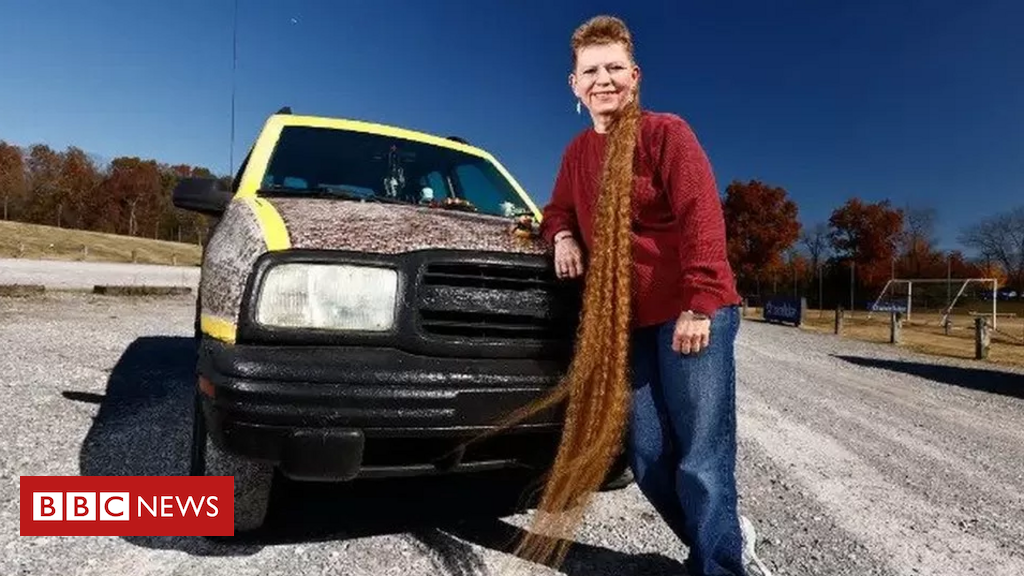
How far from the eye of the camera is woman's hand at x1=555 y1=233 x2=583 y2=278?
222 cm

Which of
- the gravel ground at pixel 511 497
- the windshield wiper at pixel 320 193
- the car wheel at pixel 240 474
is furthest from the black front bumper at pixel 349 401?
the windshield wiper at pixel 320 193

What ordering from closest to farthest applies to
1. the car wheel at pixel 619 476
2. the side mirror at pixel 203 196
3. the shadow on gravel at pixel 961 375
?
1. the car wheel at pixel 619 476
2. the side mirror at pixel 203 196
3. the shadow on gravel at pixel 961 375

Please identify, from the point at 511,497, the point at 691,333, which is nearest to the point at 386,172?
the point at 511,497

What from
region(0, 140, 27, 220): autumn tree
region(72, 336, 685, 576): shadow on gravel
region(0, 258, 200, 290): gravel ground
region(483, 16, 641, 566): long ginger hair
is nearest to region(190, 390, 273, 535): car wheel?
region(72, 336, 685, 576): shadow on gravel

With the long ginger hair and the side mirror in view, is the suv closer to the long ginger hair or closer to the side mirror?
the long ginger hair

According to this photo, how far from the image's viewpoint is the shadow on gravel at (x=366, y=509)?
95.0 inches

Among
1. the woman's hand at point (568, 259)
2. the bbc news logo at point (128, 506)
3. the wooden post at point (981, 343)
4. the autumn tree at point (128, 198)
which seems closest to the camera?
the woman's hand at point (568, 259)

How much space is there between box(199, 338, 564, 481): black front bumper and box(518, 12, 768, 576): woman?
15 centimetres

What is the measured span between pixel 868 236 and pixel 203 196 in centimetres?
7352

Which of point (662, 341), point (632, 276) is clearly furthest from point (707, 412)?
point (632, 276)

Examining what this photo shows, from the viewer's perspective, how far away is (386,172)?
3.72 m

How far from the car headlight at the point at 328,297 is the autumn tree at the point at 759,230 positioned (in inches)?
2583

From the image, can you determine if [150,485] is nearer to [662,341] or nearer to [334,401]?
[334,401]

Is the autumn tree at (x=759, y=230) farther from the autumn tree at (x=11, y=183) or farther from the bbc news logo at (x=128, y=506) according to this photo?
the autumn tree at (x=11, y=183)
